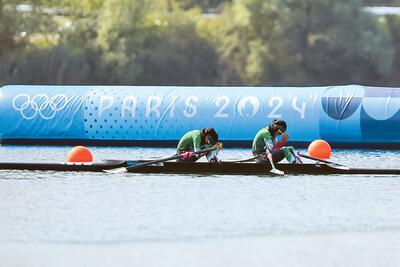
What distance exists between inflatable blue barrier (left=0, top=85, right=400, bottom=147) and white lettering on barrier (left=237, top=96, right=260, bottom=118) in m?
0.03

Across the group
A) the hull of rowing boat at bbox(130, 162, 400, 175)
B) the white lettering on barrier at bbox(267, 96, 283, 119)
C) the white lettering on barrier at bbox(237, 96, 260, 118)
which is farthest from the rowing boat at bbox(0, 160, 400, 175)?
the white lettering on barrier at bbox(237, 96, 260, 118)

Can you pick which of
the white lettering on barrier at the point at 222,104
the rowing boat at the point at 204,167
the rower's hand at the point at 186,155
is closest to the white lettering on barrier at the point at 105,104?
the white lettering on barrier at the point at 222,104

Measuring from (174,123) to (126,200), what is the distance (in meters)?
13.6

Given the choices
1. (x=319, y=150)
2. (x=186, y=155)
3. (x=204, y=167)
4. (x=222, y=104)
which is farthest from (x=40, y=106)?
(x=204, y=167)

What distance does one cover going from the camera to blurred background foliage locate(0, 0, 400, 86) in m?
71.1

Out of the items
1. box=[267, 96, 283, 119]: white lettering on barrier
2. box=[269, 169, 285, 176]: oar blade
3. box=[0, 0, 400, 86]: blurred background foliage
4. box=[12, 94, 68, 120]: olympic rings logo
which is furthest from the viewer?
box=[0, 0, 400, 86]: blurred background foliage

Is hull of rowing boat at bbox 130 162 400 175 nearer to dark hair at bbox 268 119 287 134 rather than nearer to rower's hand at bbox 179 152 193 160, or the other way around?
rower's hand at bbox 179 152 193 160

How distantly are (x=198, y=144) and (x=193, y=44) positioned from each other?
48.9 m

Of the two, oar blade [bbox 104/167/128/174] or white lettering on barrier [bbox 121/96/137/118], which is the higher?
white lettering on barrier [bbox 121/96/137/118]

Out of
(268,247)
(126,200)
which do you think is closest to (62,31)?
(126,200)

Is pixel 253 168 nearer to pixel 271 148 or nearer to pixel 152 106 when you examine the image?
pixel 271 148

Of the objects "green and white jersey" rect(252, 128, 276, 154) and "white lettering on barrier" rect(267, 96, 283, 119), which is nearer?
"green and white jersey" rect(252, 128, 276, 154)

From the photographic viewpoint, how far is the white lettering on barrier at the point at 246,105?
35.9m

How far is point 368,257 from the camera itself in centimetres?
1669
